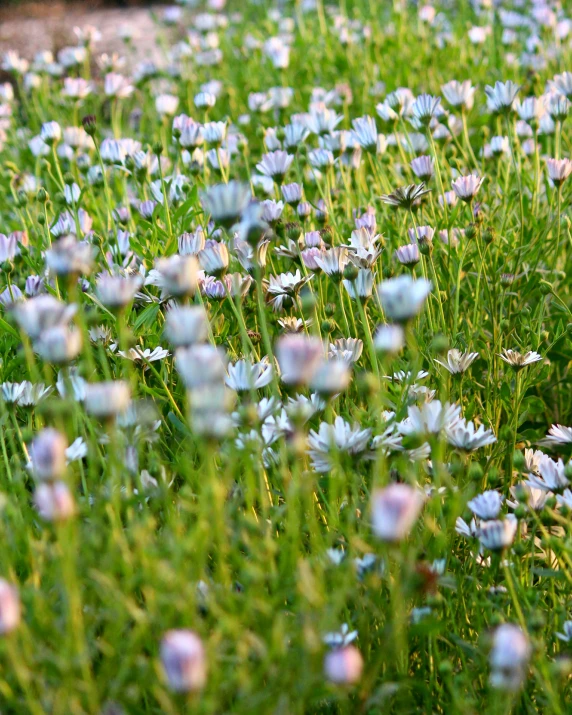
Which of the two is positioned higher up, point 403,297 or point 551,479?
point 403,297

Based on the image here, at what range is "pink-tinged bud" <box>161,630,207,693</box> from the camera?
2.46 ft

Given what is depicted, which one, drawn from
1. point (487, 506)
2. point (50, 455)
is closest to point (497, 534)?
point (487, 506)

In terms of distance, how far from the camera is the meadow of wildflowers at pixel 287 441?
91 cm

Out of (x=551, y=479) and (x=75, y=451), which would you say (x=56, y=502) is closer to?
(x=75, y=451)

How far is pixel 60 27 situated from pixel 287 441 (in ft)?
15.8

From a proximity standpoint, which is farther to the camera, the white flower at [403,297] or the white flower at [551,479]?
the white flower at [551,479]

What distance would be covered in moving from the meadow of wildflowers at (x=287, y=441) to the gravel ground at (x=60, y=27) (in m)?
2.52

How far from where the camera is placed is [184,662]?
0.75 metres

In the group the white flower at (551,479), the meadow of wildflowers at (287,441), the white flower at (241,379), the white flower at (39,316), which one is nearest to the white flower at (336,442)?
the meadow of wildflowers at (287,441)

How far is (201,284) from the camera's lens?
1635mm

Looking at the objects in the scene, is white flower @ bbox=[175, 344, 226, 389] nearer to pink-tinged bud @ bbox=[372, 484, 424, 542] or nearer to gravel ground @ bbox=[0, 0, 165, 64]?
pink-tinged bud @ bbox=[372, 484, 424, 542]

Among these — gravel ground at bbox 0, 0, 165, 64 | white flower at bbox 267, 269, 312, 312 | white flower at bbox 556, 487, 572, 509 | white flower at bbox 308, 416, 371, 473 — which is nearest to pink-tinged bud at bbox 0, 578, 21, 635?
white flower at bbox 308, 416, 371, 473

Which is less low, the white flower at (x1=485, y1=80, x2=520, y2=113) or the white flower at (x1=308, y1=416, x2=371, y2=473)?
the white flower at (x1=485, y1=80, x2=520, y2=113)

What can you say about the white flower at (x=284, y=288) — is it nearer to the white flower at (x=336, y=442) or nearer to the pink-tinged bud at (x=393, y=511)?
the white flower at (x=336, y=442)
